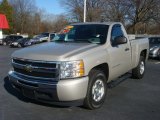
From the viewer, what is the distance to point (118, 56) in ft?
22.6

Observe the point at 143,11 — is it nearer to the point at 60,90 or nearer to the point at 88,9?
the point at 88,9

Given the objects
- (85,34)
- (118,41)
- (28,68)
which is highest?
(85,34)

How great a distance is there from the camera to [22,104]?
6.24 meters

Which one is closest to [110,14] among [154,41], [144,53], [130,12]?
[130,12]

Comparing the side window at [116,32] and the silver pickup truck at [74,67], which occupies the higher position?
the side window at [116,32]

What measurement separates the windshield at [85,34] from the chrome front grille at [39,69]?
1537 millimetres

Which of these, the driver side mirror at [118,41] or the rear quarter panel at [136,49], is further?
the rear quarter panel at [136,49]

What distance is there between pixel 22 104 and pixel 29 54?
4.07 ft

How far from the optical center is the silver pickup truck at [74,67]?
5.28m

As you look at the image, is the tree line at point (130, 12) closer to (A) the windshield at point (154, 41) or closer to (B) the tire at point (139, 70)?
(A) the windshield at point (154, 41)

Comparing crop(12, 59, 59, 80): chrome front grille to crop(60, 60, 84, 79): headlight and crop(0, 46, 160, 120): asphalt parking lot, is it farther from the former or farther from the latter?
crop(0, 46, 160, 120): asphalt parking lot

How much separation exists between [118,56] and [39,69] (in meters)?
2.26

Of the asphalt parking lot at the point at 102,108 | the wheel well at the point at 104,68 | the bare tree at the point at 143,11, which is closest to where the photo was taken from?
the asphalt parking lot at the point at 102,108

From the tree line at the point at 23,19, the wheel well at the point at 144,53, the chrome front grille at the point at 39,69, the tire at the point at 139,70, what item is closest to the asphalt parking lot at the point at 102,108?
the chrome front grille at the point at 39,69
